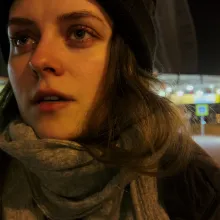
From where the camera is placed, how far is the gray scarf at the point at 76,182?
51 centimetres


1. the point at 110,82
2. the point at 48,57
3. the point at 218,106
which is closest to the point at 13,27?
the point at 48,57

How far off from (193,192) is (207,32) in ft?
4.56

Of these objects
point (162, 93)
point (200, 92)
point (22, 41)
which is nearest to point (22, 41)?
point (22, 41)

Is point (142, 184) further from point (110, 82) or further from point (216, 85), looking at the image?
point (216, 85)

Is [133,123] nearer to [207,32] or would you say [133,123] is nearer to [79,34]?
[79,34]

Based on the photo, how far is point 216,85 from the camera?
1418 millimetres

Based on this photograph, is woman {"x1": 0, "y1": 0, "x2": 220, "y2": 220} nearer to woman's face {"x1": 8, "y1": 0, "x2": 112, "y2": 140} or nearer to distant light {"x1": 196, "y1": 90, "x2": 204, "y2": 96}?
woman's face {"x1": 8, "y1": 0, "x2": 112, "y2": 140}

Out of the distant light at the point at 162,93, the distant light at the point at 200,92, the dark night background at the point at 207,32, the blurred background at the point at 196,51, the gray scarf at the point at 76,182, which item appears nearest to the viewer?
the gray scarf at the point at 76,182

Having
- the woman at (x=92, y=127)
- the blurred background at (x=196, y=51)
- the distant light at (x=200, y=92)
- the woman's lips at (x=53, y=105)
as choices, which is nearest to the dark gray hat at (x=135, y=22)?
the woman at (x=92, y=127)

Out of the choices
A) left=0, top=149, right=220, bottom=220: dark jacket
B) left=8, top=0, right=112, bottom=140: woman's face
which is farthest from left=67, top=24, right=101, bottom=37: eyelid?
left=0, top=149, right=220, bottom=220: dark jacket

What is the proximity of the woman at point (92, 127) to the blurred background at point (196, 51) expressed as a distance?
1.54ft

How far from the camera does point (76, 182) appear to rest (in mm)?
548

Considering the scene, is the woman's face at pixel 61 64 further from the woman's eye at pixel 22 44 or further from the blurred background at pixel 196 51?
the blurred background at pixel 196 51

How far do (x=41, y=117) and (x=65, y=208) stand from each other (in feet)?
0.65
